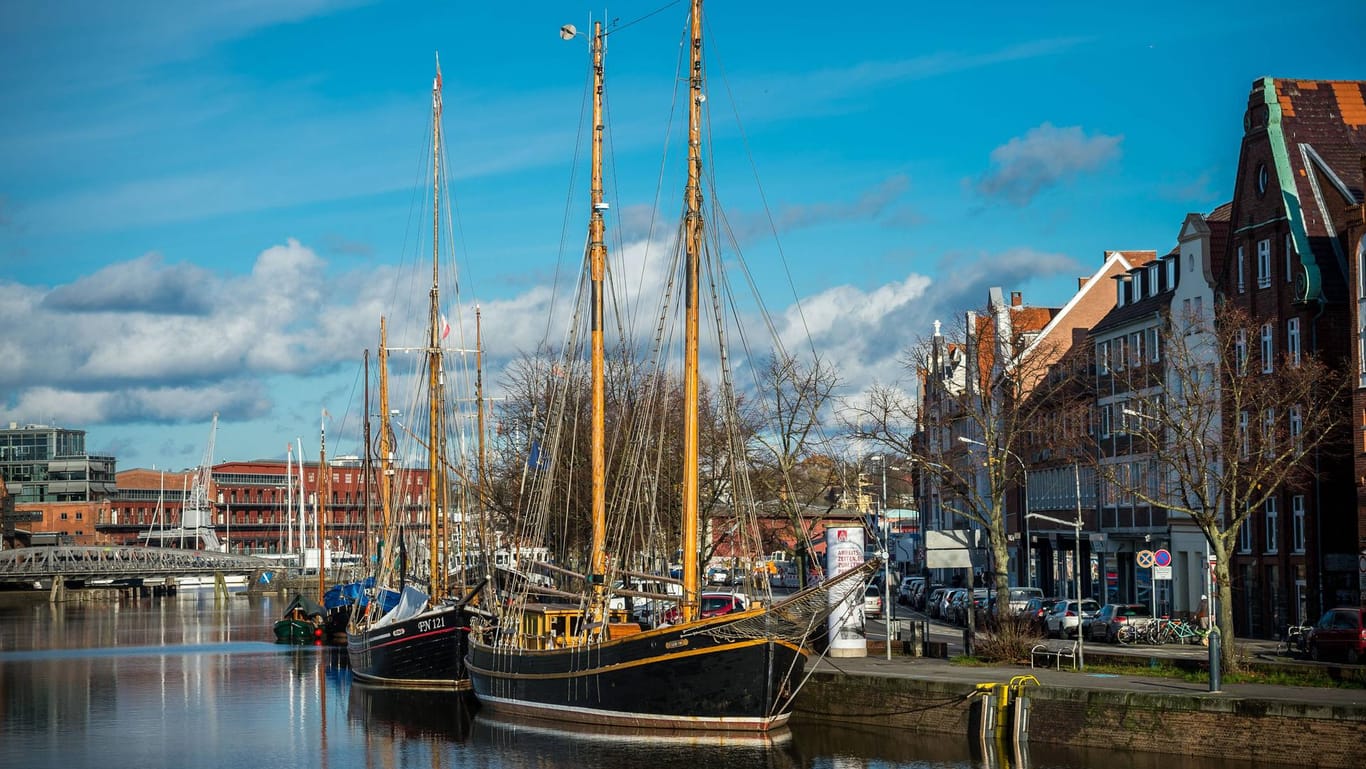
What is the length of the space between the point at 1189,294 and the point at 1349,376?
1570cm

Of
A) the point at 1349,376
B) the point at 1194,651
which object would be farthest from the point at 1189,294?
the point at 1194,651

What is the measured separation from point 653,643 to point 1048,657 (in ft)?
36.2

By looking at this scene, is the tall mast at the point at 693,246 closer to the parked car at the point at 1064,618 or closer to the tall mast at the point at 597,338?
the tall mast at the point at 597,338

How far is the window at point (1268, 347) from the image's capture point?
6100cm

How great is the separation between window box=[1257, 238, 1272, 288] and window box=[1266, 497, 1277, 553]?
26.7 ft

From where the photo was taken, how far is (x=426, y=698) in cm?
5969

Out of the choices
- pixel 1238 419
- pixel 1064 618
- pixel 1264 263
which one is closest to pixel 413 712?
pixel 1064 618

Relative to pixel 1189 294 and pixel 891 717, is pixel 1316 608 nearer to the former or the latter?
pixel 1189 294

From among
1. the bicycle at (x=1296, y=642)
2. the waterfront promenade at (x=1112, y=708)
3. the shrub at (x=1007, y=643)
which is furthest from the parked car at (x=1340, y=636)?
the shrub at (x=1007, y=643)

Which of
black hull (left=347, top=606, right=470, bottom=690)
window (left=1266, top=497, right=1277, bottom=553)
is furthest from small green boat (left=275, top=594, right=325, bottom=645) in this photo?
window (left=1266, top=497, right=1277, bottom=553)

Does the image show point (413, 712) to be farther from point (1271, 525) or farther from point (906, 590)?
point (906, 590)

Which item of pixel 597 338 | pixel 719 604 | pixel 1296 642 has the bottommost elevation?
pixel 1296 642

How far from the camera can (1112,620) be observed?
59.3m

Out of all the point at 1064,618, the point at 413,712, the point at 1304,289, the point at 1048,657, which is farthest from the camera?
the point at 1064,618
